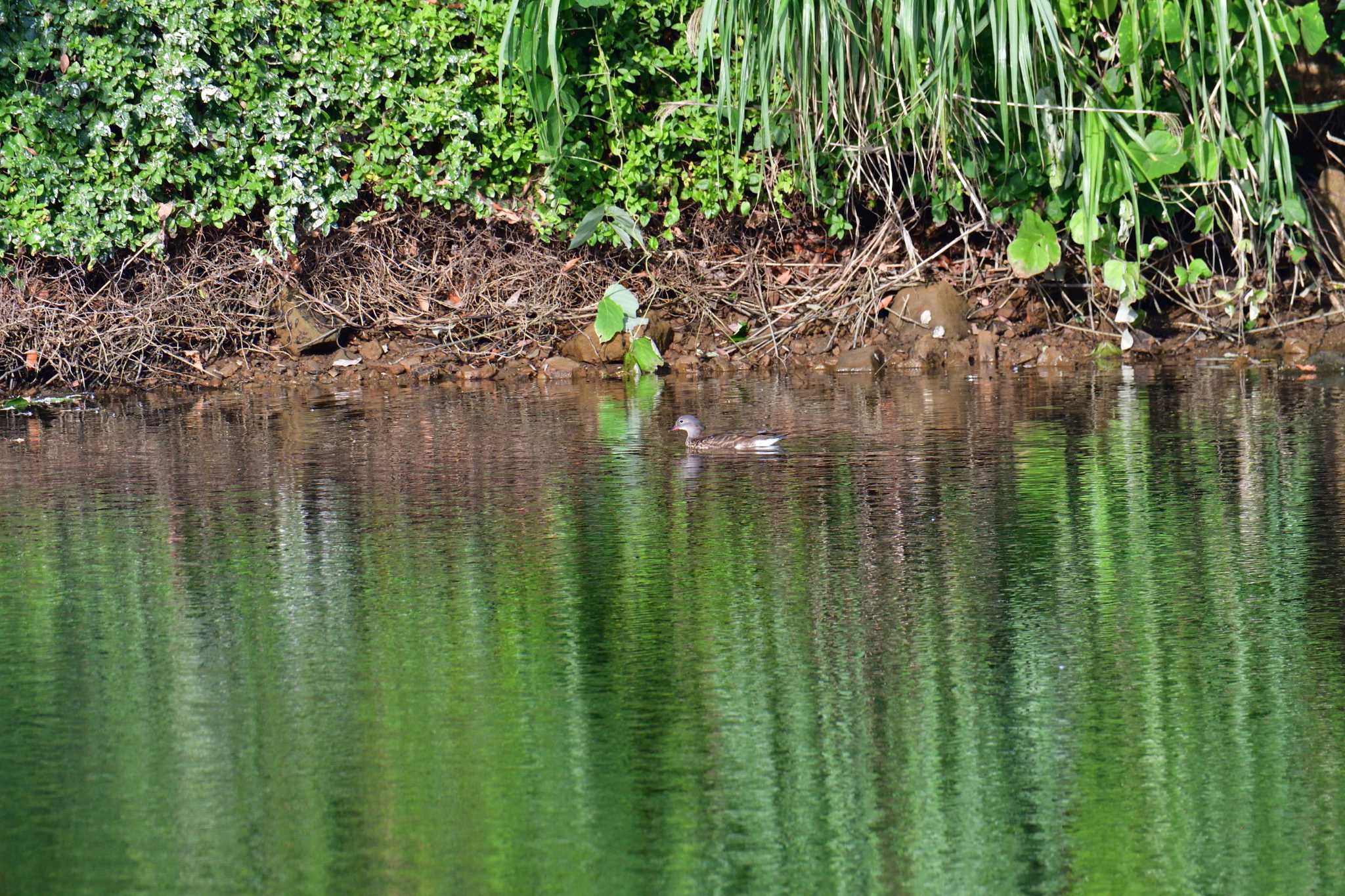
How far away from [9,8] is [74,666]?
795 cm

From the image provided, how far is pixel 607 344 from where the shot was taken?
1293 cm

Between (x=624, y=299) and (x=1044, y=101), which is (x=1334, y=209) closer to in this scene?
(x=1044, y=101)

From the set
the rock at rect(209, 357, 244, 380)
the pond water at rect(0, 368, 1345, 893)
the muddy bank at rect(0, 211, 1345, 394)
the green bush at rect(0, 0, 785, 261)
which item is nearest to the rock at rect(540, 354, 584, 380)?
the muddy bank at rect(0, 211, 1345, 394)

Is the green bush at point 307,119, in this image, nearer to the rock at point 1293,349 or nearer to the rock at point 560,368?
the rock at point 560,368

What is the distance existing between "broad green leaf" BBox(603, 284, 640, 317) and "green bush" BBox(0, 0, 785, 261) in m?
0.42

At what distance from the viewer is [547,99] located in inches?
475

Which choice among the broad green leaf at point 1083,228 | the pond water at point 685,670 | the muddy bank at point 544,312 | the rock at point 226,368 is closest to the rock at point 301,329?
the muddy bank at point 544,312

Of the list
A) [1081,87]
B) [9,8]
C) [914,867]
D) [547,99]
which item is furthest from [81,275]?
[914,867]

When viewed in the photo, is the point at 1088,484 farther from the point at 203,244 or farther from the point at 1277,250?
the point at 203,244

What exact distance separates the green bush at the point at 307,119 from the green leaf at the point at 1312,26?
3.54 metres

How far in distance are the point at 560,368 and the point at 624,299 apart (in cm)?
63

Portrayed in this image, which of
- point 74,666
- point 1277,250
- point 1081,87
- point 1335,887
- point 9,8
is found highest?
point 9,8

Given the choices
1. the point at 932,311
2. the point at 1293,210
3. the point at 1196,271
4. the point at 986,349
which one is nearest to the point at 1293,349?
the point at 1196,271

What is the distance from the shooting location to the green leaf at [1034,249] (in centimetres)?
1220
